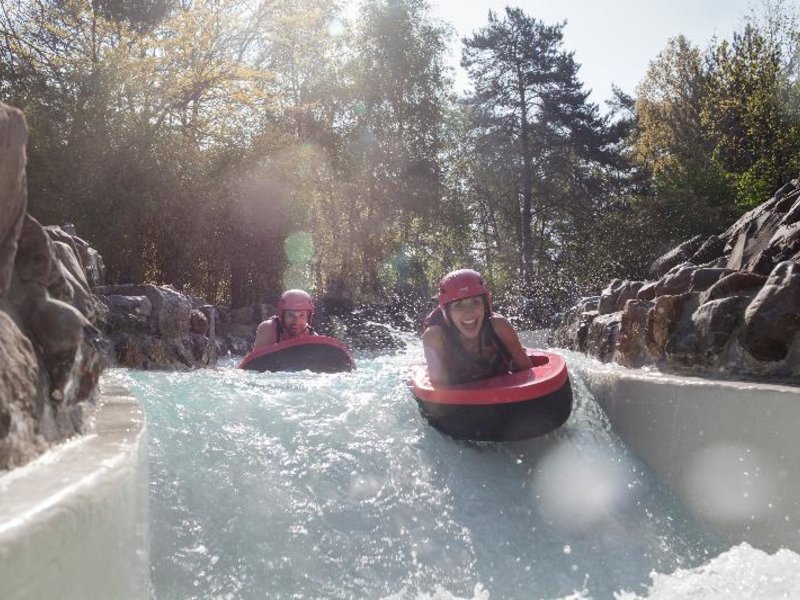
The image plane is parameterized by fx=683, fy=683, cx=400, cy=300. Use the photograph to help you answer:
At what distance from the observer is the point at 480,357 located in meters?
4.89

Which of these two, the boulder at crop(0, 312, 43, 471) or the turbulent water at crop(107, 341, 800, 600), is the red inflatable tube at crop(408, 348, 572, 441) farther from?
the boulder at crop(0, 312, 43, 471)

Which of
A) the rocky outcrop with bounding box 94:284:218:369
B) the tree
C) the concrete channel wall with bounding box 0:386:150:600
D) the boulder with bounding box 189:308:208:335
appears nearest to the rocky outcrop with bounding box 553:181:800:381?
the concrete channel wall with bounding box 0:386:150:600

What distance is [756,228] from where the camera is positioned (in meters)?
5.62

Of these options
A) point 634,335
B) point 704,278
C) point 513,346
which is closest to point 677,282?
point 704,278

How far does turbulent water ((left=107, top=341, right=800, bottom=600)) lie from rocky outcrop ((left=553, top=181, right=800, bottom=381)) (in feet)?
2.71

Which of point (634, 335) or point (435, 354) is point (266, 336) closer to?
point (435, 354)

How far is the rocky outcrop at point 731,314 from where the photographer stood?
11.9ft

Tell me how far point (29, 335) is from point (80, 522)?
0.67 m

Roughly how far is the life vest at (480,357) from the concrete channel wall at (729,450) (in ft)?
3.58

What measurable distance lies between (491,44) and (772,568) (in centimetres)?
2812

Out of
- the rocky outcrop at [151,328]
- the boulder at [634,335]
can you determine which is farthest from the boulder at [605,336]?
the rocky outcrop at [151,328]

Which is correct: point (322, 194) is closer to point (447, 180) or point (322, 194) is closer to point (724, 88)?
point (447, 180)

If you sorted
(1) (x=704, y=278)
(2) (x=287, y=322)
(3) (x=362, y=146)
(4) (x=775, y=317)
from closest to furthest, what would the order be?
(4) (x=775, y=317)
(1) (x=704, y=278)
(2) (x=287, y=322)
(3) (x=362, y=146)

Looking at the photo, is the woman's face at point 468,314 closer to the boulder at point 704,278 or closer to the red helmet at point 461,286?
the red helmet at point 461,286
